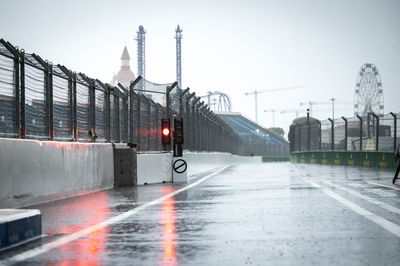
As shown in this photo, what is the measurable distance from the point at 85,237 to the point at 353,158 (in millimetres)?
37399

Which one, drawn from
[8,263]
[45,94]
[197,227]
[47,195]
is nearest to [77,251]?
[8,263]

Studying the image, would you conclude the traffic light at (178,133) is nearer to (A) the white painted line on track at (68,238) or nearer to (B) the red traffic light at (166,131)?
(B) the red traffic light at (166,131)

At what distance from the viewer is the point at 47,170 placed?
14406 millimetres

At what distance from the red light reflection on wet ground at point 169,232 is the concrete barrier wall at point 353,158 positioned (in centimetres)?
2430

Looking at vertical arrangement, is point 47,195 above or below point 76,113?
below


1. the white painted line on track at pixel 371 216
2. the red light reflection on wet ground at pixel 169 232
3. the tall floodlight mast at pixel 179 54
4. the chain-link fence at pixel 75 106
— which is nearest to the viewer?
the red light reflection on wet ground at pixel 169 232

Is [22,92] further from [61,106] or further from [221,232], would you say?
[221,232]

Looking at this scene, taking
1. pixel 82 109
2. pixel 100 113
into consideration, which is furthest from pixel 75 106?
pixel 100 113

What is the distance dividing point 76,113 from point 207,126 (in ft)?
72.4

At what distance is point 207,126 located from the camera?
39.1 m

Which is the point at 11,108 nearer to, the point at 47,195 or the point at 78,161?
the point at 47,195

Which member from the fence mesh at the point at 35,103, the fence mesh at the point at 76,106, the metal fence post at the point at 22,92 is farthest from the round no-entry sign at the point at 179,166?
the metal fence post at the point at 22,92

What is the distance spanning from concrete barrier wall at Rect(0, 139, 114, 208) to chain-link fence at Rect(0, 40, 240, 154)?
0.99 ft

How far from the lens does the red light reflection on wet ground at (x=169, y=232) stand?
6504 mm
